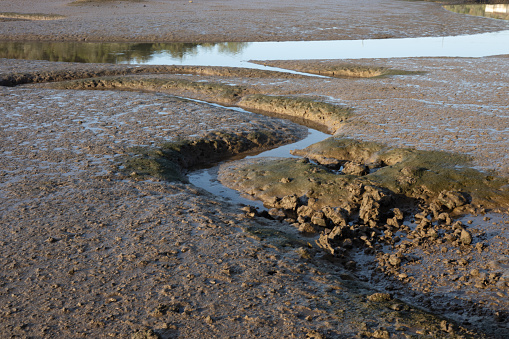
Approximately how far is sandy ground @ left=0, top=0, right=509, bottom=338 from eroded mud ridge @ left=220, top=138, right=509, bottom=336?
7cm

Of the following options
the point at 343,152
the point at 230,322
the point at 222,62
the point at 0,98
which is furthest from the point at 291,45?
the point at 230,322

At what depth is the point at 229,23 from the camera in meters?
31.4

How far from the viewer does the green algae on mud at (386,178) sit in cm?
788

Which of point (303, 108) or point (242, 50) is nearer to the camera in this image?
point (303, 108)

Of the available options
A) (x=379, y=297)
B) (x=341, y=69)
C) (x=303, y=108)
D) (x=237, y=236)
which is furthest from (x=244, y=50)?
(x=379, y=297)

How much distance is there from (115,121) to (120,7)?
32.8 metres

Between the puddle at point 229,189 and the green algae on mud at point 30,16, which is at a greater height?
the green algae on mud at point 30,16

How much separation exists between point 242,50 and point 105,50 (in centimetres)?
661

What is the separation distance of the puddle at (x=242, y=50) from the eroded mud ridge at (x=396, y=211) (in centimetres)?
1170

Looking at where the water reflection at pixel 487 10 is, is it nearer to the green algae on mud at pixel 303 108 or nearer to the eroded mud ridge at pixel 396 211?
the green algae on mud at pixel 303 108

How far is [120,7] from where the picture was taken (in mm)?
41188

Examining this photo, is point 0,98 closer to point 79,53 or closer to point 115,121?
point 115,121

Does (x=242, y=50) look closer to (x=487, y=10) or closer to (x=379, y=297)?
(x=379, y=297)

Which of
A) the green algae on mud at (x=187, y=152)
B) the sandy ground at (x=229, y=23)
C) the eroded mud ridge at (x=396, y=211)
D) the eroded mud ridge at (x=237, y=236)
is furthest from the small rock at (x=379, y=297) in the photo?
the sandy ground at (x=229, y=23)
